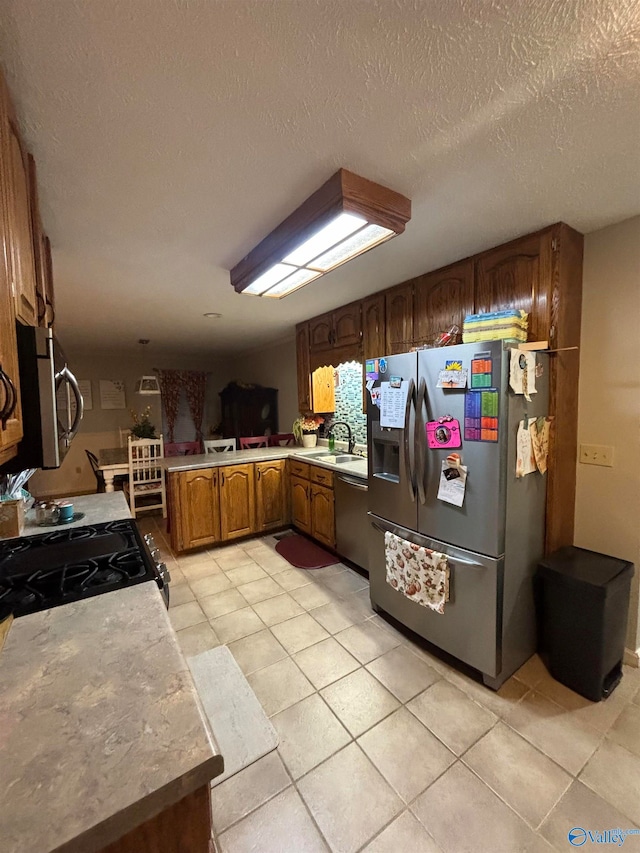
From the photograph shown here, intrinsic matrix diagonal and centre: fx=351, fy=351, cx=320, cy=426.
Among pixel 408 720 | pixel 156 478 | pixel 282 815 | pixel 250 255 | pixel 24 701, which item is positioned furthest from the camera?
pixel 156 478

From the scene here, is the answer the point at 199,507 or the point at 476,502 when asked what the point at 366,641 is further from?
the point at 199,507

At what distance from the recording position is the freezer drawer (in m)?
1.70

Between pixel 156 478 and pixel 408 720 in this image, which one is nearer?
pixel 408 720

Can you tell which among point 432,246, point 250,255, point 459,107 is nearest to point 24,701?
point 459,107

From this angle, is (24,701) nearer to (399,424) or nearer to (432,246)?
(399,424)

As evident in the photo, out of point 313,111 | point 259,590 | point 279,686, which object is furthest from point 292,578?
point 313,111

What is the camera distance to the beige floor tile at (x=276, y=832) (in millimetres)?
1142

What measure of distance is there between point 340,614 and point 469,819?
1205 mm

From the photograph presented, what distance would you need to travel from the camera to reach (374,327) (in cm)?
292

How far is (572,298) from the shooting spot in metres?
1.88

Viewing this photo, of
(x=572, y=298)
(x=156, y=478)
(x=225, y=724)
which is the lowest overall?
(x=225, y=724)

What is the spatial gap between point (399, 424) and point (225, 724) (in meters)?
1.69

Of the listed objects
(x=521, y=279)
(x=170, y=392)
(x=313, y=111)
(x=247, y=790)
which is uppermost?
(x=313, y=111)

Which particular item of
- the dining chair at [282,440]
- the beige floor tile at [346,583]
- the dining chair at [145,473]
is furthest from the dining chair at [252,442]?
the beige floor tile at [346,583]
